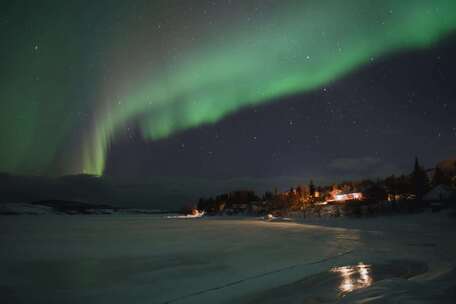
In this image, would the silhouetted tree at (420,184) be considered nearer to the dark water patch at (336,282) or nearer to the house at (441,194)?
the house at (441,194)

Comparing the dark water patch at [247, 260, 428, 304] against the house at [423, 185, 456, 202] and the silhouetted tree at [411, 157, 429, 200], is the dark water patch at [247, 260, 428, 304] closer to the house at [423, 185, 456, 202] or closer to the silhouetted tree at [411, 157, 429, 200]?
the house at [423, 185, 456, 202]

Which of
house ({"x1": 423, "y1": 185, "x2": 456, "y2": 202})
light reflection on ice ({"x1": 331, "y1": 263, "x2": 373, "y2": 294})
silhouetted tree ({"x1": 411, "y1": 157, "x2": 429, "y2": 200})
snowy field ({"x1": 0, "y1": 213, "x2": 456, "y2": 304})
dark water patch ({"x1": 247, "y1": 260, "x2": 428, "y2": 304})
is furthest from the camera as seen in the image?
silhouetted tree ({"x1": 411, "y1": 157, "x2": 429, "y2": 200})

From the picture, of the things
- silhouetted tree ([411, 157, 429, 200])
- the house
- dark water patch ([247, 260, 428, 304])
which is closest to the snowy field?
dark water patch ([247, 260, 428, 304])

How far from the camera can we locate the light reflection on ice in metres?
10.8

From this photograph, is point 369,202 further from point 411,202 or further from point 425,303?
point 425,303

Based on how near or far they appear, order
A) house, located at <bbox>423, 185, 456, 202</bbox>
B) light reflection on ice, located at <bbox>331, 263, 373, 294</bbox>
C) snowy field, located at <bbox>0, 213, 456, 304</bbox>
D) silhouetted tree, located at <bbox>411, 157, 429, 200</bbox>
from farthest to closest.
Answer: silhouetted tree, located at <bbox>411, 157, 429, 200</bbox> < house, located at <bbox>423, 185, 456, 202</bbox> < light reflection on ice, located at <bbox>331, 263, 373, 294</bbox> < snowy field, located at <bbox>0, 213, 456, 304</bbox>

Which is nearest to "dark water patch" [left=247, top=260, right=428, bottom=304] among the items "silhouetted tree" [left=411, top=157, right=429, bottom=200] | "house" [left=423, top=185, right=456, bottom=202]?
"house" [left=423, top=185, right=456, bottom=202]

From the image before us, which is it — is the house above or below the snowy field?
below

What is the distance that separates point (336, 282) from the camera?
38.6 feet

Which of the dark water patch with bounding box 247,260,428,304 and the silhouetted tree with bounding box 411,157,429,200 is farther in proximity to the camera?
the silhouetted tree with bounding box 411,157,429,200

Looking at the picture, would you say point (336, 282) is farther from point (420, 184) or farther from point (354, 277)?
point (420, 184)

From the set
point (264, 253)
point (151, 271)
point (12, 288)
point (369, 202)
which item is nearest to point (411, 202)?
point (369, 202)

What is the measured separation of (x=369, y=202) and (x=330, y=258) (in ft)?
246

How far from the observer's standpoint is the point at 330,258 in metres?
17.8
